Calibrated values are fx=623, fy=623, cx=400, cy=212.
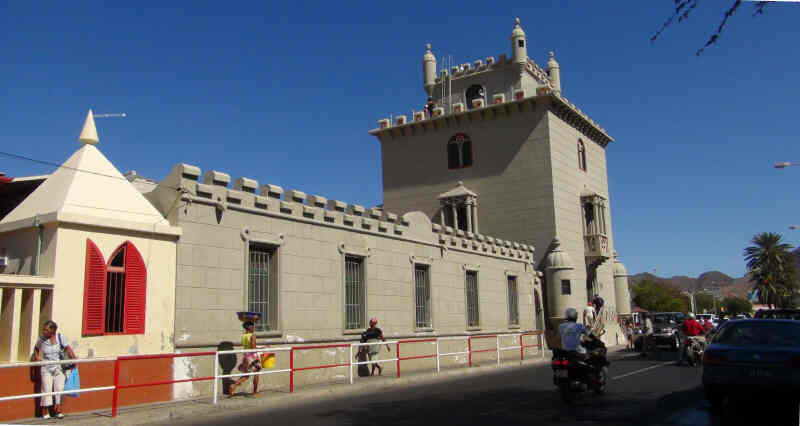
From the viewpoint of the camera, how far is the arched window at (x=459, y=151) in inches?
1337

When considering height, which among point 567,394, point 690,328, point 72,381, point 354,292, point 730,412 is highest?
point 354,292

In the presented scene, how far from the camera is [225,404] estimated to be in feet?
38.5

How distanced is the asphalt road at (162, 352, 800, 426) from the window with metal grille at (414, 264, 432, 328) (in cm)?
680

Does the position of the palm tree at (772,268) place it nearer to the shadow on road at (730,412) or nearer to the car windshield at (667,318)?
the car windshield at (667,318)

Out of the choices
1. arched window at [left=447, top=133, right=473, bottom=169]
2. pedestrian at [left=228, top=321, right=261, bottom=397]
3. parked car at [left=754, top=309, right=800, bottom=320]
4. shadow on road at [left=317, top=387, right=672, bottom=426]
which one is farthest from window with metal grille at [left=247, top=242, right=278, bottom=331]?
arched window at [left=447, top=133, right=473, bottom=169]

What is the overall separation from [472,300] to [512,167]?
9.64 meters

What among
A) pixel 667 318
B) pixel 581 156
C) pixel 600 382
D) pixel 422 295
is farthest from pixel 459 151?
pixel 600 382

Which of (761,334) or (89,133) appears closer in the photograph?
(761,334)

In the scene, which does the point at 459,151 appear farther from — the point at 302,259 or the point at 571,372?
the point at 571,372

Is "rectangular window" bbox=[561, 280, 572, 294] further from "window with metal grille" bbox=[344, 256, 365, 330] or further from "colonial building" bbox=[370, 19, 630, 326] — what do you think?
"window with metal grille" bbox=[344, 256, 365, 330]

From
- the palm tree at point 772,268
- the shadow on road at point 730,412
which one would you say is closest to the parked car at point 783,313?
the shadow on road at point 730,412

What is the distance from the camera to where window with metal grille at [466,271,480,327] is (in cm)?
2505

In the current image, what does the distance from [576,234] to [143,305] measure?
25.1 m

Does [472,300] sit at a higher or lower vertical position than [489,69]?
lower
